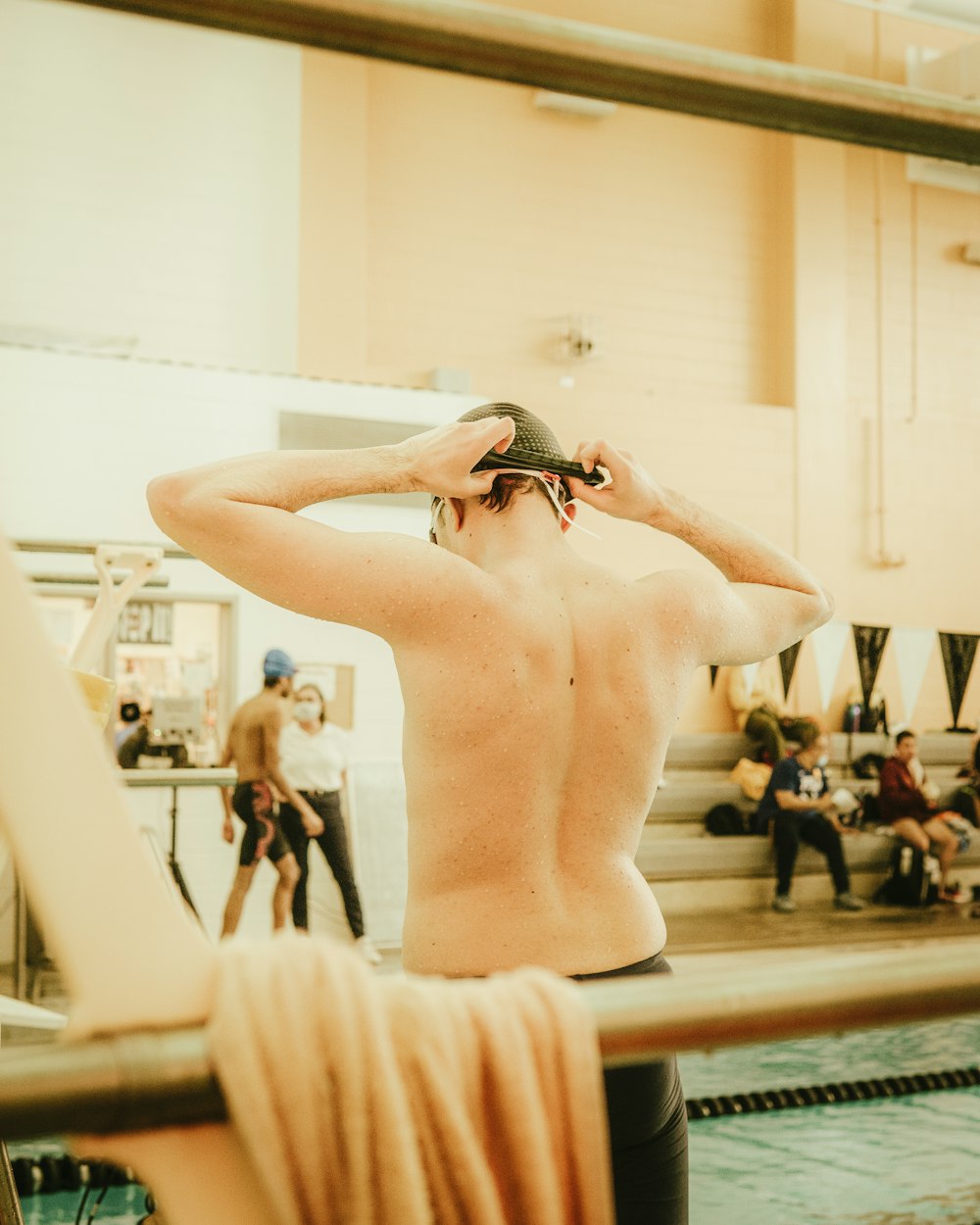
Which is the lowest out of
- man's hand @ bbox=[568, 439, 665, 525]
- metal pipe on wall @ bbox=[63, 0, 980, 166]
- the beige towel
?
the beige towel

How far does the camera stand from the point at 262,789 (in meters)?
5.90

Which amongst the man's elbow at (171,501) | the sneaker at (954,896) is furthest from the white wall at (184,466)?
the man's elbow at (171,501)

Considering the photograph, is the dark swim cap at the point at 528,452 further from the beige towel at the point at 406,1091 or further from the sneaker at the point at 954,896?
the sneaker at the point at 954,896

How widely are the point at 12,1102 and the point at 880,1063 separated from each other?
452 centimetres

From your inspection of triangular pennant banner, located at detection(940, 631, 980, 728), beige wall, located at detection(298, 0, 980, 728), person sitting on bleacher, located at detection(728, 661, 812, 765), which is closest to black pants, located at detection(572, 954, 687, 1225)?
beige wall, located at detection(298, 0, 980, 728)

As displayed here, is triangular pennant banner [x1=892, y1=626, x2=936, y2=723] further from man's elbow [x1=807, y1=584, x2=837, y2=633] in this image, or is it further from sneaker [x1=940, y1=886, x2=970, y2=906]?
man's elbow [x1=807, y1=584, x2=837, y2=633]

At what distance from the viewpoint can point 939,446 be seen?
1039cm

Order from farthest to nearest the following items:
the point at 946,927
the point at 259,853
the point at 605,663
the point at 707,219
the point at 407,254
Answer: the point at 707,219 → the point at 407,254 → the point at 946,927 → the point at 259,853 → the point at 605,663

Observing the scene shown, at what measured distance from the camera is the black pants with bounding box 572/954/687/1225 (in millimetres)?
1377

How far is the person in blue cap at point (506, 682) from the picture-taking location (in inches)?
51.7

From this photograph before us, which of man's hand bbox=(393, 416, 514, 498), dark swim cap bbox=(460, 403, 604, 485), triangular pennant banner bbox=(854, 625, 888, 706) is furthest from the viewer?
triangular pennant banner bbox=(854, 625, 888, 706)

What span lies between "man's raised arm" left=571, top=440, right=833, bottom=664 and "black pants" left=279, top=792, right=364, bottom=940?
15.0ft

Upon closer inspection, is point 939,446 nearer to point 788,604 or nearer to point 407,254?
point 407,254

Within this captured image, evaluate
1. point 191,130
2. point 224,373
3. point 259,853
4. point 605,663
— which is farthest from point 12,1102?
point 191,130
